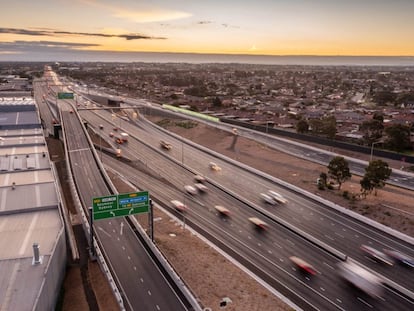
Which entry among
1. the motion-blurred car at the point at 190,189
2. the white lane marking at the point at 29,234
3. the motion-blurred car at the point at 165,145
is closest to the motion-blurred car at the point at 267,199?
the motion-blurred car at the point at 190,189

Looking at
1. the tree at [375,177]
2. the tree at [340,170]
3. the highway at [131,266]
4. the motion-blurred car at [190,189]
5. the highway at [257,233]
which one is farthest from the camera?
the tree at [340,170]

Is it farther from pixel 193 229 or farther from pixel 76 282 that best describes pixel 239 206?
pixel 76 282

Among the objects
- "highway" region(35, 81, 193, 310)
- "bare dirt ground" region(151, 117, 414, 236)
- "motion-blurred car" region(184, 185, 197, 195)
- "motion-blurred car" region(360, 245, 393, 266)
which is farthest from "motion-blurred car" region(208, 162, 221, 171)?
"motion-blurred car" region(360, 245, 393, 266)

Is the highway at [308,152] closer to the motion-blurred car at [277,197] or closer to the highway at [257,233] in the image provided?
the highway at [257,233]

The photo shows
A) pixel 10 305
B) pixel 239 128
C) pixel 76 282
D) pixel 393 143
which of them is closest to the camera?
pixel 10 305

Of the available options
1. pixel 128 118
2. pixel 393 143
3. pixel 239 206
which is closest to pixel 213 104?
pixel 128 118

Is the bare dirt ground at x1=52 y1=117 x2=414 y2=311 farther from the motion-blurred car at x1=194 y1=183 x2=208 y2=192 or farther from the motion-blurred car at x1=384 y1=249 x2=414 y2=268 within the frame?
the motion-blurred car at x1=194 y1=183 x2=208 y2=192

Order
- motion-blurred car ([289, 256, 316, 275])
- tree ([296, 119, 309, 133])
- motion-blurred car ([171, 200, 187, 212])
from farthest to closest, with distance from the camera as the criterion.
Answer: tree ([296, 119, 309, 133])
motion-blurred car ([171, 200, 187, 212])
motion-blurred car ([289, 256, 316, 275])
